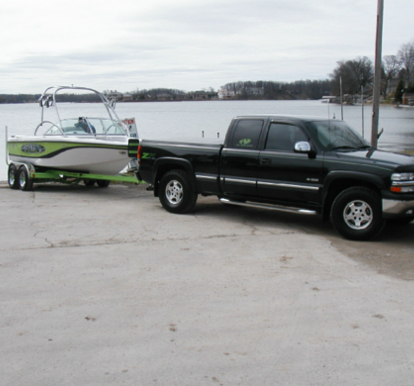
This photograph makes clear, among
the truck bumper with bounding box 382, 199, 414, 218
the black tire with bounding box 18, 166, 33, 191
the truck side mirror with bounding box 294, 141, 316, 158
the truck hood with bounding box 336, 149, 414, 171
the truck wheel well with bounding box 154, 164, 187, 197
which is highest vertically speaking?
the truck side mirror with bounding box 294, 141, 316, 158

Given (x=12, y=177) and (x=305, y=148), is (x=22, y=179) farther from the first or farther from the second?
(x=305, y=148)

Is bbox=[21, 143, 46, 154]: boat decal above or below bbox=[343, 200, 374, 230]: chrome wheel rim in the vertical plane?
above

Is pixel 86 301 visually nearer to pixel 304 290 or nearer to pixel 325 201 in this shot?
pixel 304 290

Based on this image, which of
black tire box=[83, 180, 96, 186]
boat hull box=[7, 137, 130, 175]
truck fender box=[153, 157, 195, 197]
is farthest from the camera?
black tire box=[83, 180, 96, 186]

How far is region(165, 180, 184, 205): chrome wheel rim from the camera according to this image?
9.93 meters

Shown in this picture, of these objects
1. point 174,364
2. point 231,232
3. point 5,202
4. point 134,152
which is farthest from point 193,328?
point 5,202

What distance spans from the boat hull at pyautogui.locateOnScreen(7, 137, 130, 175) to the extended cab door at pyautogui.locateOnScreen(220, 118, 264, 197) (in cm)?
359

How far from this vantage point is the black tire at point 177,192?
978cm

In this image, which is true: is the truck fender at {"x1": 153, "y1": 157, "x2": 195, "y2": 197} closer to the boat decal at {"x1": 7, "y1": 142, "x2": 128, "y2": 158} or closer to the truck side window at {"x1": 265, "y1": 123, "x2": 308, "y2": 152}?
the truck side window at {"x1": 265, "y1": 123, "x2": 308, "y2": 152}

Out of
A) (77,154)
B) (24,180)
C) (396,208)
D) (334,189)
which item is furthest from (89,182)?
(396,208)

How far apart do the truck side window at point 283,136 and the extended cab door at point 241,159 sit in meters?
0.21

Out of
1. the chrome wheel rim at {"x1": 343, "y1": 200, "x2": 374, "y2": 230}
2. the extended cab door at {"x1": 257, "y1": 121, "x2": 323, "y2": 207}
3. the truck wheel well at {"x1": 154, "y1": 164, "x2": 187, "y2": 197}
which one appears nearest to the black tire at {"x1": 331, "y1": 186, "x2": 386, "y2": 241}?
the chrome wheel rim at {"x1": 343, "y1": 200, "x2": 374, "y2": 230}

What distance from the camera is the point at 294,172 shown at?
8453 millimetres

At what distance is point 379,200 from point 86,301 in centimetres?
437
